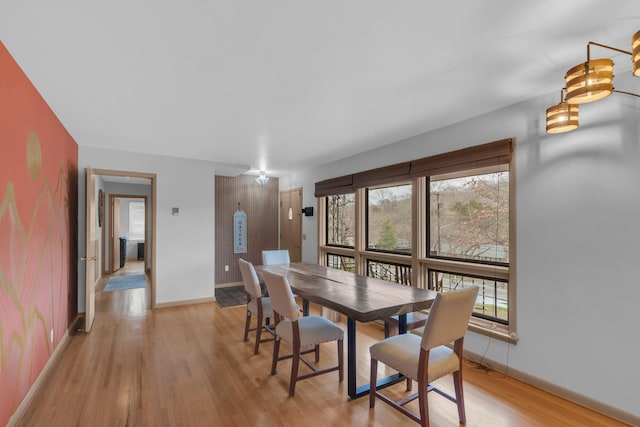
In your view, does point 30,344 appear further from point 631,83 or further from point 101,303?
point 631,83

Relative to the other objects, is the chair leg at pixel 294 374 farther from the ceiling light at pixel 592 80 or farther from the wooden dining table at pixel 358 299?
the ceiling light at pixel 592 80

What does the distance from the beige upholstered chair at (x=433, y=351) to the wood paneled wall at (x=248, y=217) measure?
15.7 ft

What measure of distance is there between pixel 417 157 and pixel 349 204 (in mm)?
1704

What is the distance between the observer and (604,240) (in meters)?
2.20

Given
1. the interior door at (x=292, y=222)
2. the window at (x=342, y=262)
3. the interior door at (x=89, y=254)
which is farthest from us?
the interior door at (x=292, y=222)

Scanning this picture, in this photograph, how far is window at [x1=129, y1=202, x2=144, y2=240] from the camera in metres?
10.2

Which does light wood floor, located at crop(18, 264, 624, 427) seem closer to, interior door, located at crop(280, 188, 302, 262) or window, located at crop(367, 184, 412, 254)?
window, located at crop(367, 184, 412, 254)

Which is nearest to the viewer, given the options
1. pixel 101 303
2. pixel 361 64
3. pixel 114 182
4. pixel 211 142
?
pixel 361 64

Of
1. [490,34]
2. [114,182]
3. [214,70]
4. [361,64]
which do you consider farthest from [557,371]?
[114,182]

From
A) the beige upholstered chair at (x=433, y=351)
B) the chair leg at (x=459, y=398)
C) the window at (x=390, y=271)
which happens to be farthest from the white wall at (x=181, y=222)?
the chair leg at (x=459, y=398)

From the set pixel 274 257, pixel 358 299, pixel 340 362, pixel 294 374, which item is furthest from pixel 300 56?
pixel 274 257

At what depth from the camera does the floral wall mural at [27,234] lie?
75.1 inches

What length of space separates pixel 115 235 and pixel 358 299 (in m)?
8.64

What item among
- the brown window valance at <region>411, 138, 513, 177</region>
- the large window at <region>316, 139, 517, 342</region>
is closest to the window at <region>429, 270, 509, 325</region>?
the large window at <region>316, 139, 517, 342</region>
